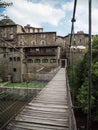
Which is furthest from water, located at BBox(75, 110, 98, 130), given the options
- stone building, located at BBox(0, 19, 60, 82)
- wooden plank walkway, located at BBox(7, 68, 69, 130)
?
stone building, located at BBox(0, 19, 60, 82)

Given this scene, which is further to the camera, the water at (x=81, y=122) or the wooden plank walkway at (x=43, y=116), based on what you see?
the water at (x=81, y=122)

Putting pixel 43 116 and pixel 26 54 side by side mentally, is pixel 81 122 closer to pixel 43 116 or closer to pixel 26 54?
pixel 43 116

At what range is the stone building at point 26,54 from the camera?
30.3 meters

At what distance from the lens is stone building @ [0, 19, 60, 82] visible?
99.4 ft

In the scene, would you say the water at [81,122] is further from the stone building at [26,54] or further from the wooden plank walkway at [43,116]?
the stone building at [26,54]

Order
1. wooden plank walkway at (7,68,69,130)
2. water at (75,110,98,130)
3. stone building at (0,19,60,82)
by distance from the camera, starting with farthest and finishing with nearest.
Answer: stone building at (0,19,60,82) < water at (75,110,98,130) < wooden plank walkway at (7,68,69,130)

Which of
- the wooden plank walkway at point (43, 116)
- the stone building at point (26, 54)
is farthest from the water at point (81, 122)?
the stone building at point (26, 54)

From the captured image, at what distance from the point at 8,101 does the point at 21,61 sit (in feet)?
33.2

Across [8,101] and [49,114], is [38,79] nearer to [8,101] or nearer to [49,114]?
[8,101]

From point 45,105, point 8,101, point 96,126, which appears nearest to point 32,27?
point 8,101

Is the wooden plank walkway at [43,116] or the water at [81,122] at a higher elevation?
the wooden plank walkway at [43,116]

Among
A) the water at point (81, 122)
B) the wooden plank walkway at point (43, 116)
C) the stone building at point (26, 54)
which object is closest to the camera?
the wooden plank walkway at point (43, 116)

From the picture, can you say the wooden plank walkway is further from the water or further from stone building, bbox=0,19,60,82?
stone building, bbox=0,19,60,82

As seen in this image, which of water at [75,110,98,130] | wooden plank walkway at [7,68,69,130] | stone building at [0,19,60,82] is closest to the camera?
wooden plank walkway at [7,68,69,130]
